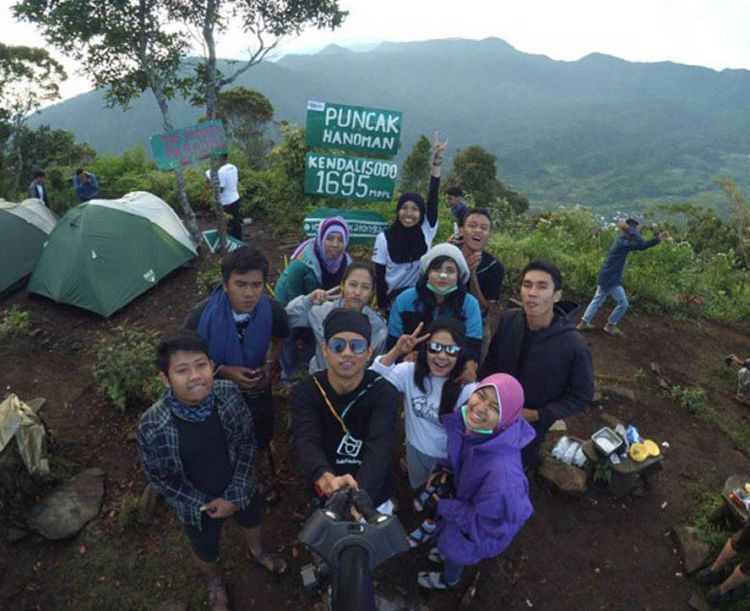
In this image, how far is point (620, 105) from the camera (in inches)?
7229

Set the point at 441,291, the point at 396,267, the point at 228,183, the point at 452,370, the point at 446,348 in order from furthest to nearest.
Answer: the point at 228,183 → the point at 396,267 → the point at 441,291 → the point at 452,370 → the point at 446,348

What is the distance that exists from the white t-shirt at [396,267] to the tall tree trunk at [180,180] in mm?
3840

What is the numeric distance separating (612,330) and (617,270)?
1076 mm

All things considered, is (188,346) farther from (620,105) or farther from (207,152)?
(620,105)

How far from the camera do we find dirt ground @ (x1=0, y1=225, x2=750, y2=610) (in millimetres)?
3129

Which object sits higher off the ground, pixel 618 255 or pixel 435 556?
pixel 618 255

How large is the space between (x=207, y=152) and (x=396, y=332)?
8.85ft

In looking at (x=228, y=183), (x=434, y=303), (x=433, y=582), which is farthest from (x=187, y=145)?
(x=433, y=582)

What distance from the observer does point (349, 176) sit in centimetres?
505

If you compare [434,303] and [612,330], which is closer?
[434,303]

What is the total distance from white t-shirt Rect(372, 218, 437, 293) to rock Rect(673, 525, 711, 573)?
124 inches

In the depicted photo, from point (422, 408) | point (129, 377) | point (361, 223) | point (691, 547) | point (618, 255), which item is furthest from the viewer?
point (618, 255)

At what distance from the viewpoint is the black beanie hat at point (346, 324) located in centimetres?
223

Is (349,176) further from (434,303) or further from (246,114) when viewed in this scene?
(246,114)
